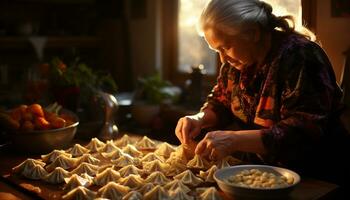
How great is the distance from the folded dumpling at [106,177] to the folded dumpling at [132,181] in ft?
0.13

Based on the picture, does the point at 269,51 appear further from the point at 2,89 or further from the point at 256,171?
the point at 2,89

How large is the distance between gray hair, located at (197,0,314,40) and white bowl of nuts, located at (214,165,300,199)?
48 cm

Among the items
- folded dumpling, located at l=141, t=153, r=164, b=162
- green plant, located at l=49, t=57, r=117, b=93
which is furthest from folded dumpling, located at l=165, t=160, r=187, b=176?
green plant, located at l=49, t=57, r=117, b=93

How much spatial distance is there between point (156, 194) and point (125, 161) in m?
0.39

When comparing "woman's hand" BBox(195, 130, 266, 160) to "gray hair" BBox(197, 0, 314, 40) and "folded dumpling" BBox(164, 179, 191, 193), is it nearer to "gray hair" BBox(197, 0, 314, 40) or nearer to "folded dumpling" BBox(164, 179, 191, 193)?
"folded dumpling" BBox(164, 179, 191, 193)

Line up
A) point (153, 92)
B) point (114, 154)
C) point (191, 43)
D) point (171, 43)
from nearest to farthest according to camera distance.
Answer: point (114, 154)
point (153, 92)
point (191, 43)
point (171, 43)

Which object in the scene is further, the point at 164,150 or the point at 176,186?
the point at 164,150

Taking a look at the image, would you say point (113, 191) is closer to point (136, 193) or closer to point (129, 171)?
point (136, 193)

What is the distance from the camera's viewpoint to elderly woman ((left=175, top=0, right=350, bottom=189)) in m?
1.39

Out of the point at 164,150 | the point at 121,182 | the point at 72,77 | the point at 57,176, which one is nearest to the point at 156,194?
the point at 121,182

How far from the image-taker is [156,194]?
4.02 ft

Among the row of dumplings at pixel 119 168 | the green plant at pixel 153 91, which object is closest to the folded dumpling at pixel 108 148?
the row of dumplings at pixel 119 168

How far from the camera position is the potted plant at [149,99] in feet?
8.68

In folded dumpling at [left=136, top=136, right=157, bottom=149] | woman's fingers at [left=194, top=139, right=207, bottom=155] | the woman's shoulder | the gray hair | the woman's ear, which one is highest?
the gray hair
